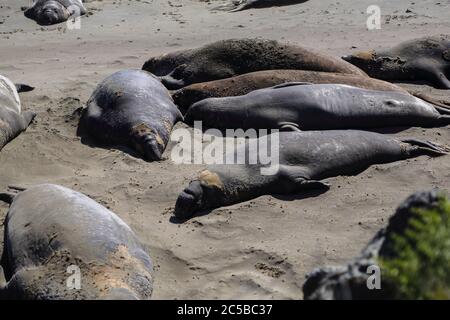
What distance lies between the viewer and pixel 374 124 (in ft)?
22.5

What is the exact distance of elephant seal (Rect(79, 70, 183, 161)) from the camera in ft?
21.8

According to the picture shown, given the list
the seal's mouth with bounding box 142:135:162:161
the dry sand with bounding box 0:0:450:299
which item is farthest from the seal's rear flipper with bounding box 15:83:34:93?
the seal's mouth with bounding box 142:135:162:161

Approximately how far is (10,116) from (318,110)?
2.93 metres

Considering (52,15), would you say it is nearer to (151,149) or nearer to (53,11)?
(53,11)

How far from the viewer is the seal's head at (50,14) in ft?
41.9

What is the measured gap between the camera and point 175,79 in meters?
8.37

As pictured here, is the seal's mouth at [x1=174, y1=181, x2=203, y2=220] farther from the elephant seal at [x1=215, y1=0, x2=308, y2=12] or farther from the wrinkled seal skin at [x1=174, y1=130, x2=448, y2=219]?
the elephant seal at [x1=215, y1=0, x2=308, y2=12]

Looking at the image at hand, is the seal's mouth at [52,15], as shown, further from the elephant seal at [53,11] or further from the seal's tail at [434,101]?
the seal's tail at [434,101]

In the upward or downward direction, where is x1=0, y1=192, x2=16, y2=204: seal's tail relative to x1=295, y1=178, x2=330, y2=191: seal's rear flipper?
upward

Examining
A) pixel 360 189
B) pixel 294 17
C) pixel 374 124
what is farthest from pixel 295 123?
pixel 294 17

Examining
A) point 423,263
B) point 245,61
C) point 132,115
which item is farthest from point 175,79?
point 423,263

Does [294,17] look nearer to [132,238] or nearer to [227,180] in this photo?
[227,180]

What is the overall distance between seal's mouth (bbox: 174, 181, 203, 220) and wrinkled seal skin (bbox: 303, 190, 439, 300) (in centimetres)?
263
